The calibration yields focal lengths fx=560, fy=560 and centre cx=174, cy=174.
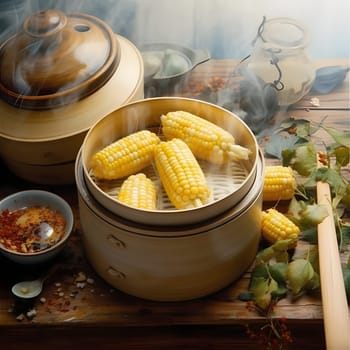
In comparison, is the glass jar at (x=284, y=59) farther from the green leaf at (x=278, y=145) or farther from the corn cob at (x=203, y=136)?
the corn cob at (x=203, y=136)

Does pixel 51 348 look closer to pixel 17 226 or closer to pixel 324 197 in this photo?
pixel 17 226

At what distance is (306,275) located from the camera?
4.63ft

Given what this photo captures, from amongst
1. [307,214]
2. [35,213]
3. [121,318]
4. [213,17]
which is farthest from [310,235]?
[213,17]

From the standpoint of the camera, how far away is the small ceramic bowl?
4.74 feet

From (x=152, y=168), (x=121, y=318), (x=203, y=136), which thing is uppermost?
(x=203, y=136)

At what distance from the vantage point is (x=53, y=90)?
1609 millimetres

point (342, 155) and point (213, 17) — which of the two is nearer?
point (342, 155)

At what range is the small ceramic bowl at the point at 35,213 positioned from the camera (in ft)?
4.74

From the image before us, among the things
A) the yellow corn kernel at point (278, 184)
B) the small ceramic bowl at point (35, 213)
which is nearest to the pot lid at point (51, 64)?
the small ceramic bowl at point (35, 213)

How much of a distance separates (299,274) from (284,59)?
0.83 metres

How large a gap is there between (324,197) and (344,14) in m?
1.03

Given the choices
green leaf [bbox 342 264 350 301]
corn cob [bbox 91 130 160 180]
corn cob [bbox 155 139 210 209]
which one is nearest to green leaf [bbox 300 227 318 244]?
green leaf [bbox 342 264 350 301]

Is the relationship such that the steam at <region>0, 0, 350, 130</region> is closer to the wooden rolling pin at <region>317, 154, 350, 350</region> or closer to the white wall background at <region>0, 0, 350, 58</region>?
the white wall background at <region>0, 0, 350, 58</region>

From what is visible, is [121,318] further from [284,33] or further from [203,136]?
[284,33]
